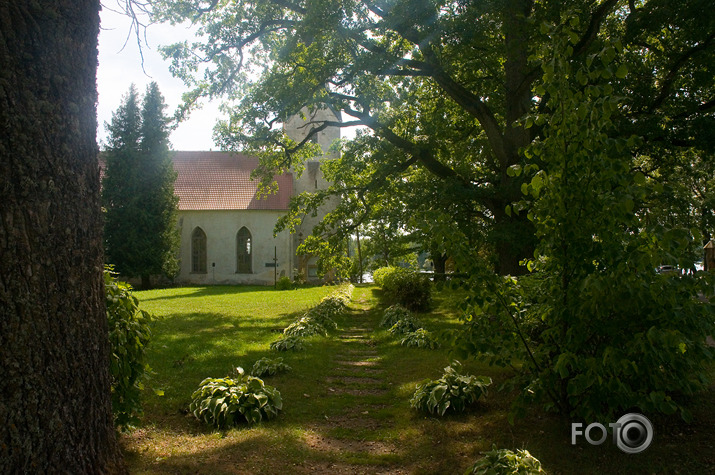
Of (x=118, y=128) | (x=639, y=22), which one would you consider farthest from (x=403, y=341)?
(x=118, y=128)

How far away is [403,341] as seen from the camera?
10.4 meters

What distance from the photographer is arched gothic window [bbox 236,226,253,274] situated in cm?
3775

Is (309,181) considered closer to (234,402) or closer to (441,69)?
(441,69)

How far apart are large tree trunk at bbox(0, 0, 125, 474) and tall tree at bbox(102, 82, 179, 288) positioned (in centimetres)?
3043

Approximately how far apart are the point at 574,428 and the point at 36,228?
458 centimetres

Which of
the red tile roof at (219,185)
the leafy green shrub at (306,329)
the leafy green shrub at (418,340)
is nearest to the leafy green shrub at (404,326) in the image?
the leafy green shrub at (418,340)

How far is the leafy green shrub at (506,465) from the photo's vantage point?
3.62 m

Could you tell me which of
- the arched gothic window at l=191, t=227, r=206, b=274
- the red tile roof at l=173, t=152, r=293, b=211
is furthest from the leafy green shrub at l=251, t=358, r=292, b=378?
the arched gothic window at l=191, t=227, r=206, b=274

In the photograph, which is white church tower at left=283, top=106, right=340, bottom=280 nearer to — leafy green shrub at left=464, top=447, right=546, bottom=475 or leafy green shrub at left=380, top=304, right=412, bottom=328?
leafy green shrub at left=380, top=304, right=412, bottom=328

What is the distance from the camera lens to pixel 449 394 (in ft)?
19.2

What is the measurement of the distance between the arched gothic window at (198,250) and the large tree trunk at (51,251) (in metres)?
35.9

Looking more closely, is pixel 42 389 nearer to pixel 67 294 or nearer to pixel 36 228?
pixel 67 294

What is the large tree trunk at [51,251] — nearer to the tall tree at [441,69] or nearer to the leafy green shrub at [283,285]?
the tall tree at [441,69]

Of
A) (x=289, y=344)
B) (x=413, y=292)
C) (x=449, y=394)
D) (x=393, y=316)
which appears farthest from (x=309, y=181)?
(x=449, y=394)
